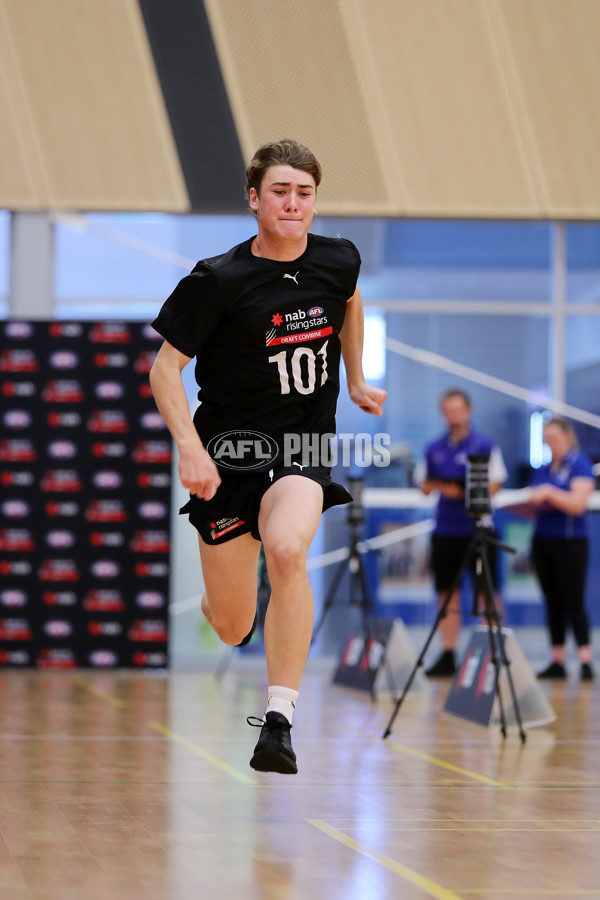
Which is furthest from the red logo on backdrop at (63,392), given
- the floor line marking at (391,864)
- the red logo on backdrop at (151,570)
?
the floor line marking at (391,864)

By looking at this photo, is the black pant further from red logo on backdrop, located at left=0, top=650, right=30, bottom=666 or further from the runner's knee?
the runner's knee

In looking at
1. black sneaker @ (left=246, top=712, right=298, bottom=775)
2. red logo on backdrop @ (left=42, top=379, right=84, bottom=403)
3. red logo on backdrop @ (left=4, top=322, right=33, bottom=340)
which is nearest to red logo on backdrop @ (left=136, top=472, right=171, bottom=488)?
red logo on backdrop @ (left=42, top=379, right=84, bottom=403)

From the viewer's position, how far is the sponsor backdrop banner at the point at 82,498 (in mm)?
9094

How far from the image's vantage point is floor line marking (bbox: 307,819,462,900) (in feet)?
9.39

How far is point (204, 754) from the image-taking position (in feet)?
17.3

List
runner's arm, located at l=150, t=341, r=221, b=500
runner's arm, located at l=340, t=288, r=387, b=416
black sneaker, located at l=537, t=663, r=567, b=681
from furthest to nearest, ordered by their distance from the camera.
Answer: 1. black sneaker, located at l=537, t=663, r=567, b=681
2. runner's arm, located at l=340, t=288, r=387, b=416
3. runner's arm, located at l=150, t=341, r=221, b=500

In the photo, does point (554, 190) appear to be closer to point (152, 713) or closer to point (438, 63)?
point (438, 63)

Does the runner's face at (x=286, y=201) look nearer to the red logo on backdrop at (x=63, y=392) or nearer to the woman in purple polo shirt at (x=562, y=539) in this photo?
the woman in purple polo shirt at (x=562, y=539)

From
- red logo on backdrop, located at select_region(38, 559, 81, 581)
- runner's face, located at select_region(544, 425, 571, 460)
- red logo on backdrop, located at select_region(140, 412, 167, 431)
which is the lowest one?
red logo on backdrop, located at select_region(38, 559, 81, 581)

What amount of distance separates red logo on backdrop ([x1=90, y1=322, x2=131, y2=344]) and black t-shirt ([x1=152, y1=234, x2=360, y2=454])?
18.0 feet

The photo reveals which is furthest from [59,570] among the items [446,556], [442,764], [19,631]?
[442,764]

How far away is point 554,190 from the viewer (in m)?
10.0

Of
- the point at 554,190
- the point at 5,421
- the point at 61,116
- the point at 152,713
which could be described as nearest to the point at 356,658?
the point at 152,713

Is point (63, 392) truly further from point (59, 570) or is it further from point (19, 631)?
point (19, 631)
